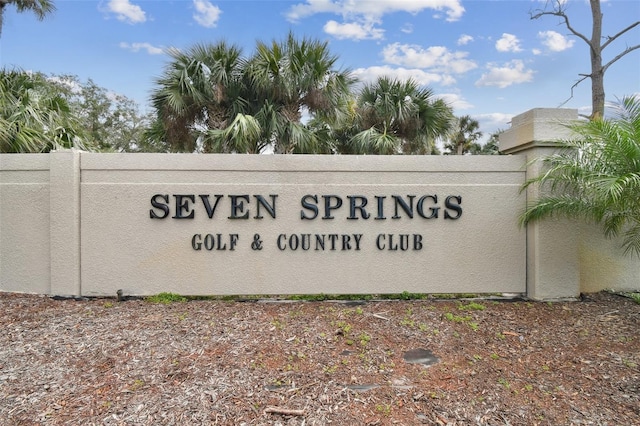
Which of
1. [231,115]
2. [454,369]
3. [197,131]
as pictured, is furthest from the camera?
[197,131]

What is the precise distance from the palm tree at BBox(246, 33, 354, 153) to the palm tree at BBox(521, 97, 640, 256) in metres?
5.91

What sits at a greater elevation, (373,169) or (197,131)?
(197,131)

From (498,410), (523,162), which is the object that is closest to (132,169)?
(498,410)

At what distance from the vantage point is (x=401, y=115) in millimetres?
11734

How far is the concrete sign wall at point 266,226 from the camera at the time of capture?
6.12 metres

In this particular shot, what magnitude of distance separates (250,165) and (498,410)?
15.0 ft

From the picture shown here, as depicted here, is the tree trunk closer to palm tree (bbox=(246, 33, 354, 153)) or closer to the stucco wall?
palm tree (bbox=(246, 33, 354, 153))

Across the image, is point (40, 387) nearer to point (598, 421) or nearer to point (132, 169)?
point (132, 169)

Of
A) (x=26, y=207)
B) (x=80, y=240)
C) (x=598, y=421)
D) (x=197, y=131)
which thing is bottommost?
(x=598, y=421)

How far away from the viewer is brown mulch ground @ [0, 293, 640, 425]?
3.18 metres

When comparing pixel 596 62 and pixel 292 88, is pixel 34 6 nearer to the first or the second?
pixel 292 88

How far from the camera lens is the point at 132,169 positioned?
6121 mm

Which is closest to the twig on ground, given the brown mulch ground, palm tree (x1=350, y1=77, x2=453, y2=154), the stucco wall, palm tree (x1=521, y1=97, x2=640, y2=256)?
the brown mulch ground

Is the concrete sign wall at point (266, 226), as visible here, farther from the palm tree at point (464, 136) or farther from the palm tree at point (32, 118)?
the palm tree at point (464, 136)
